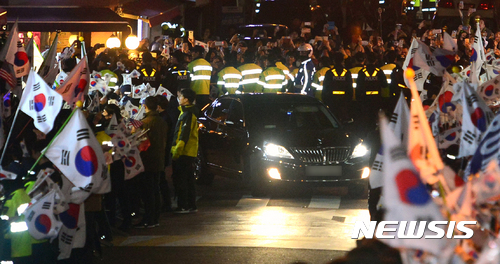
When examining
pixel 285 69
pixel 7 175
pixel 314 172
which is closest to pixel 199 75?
pixel 285 69

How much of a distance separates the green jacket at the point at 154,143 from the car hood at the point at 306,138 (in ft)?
8.12

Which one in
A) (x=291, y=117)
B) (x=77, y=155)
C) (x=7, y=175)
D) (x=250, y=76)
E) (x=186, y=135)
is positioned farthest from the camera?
(x=250, y=76)

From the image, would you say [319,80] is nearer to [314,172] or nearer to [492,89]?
[314,172]

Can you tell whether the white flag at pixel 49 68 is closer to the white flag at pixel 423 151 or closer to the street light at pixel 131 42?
the white flag at pixel 423 151

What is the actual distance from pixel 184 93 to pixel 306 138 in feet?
7.80

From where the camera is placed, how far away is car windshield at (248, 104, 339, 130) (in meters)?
13.6

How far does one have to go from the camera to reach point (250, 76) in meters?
19.1

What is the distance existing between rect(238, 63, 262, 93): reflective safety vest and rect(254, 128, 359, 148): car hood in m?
5.93

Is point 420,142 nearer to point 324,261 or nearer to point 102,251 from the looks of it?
point 324,261

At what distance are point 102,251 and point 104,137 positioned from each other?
1.31 meters

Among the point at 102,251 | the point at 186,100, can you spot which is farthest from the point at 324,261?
the point at 186,100

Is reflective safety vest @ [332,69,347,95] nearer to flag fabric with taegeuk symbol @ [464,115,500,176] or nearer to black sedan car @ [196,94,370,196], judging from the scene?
black sedan car @ [196,94,370,196]

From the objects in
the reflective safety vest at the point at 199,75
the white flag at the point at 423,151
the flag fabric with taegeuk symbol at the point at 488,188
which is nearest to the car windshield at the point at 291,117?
the reflective safety vest at the point at 199,75

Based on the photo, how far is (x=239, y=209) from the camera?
12.0 m
